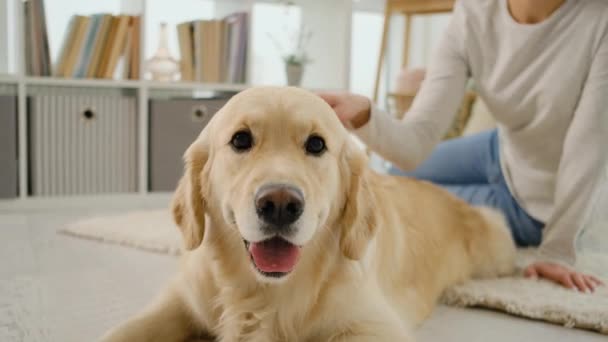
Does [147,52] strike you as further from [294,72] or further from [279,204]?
[279,204]

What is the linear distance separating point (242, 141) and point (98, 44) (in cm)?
242

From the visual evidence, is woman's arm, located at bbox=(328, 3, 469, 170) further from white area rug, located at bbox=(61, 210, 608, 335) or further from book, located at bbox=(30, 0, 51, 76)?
book, located at bbox=(30, 0, 51, 76)

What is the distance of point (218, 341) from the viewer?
1.17m

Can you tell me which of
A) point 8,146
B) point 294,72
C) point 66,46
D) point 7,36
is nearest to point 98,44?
point 66,46

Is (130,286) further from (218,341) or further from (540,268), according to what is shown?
(540,268)

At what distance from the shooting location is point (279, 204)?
3.13 ft

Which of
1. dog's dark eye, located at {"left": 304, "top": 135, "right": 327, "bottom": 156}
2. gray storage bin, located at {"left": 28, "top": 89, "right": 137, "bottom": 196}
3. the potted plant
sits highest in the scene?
dog's dark eye, located at {"left": 304, "top": 135, "right": 327, "bottom": 156}

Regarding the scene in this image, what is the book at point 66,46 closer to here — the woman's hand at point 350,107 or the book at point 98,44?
the book at point 98,44

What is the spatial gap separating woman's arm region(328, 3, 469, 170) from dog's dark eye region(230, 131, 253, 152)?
1.94ft

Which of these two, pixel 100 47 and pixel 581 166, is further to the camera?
pixel 100 47

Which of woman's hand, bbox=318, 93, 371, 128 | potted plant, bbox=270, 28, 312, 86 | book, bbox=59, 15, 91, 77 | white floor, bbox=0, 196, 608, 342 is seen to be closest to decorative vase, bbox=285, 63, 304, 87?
potted plant, bbox=270, 28, 312, 86

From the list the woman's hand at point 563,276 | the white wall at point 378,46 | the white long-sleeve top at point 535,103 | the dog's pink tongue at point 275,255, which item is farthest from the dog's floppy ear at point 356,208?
the white wall at point 378,46

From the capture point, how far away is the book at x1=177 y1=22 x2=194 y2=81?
138 inches

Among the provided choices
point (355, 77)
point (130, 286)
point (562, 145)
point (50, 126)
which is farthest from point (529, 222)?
point (355, 77)
